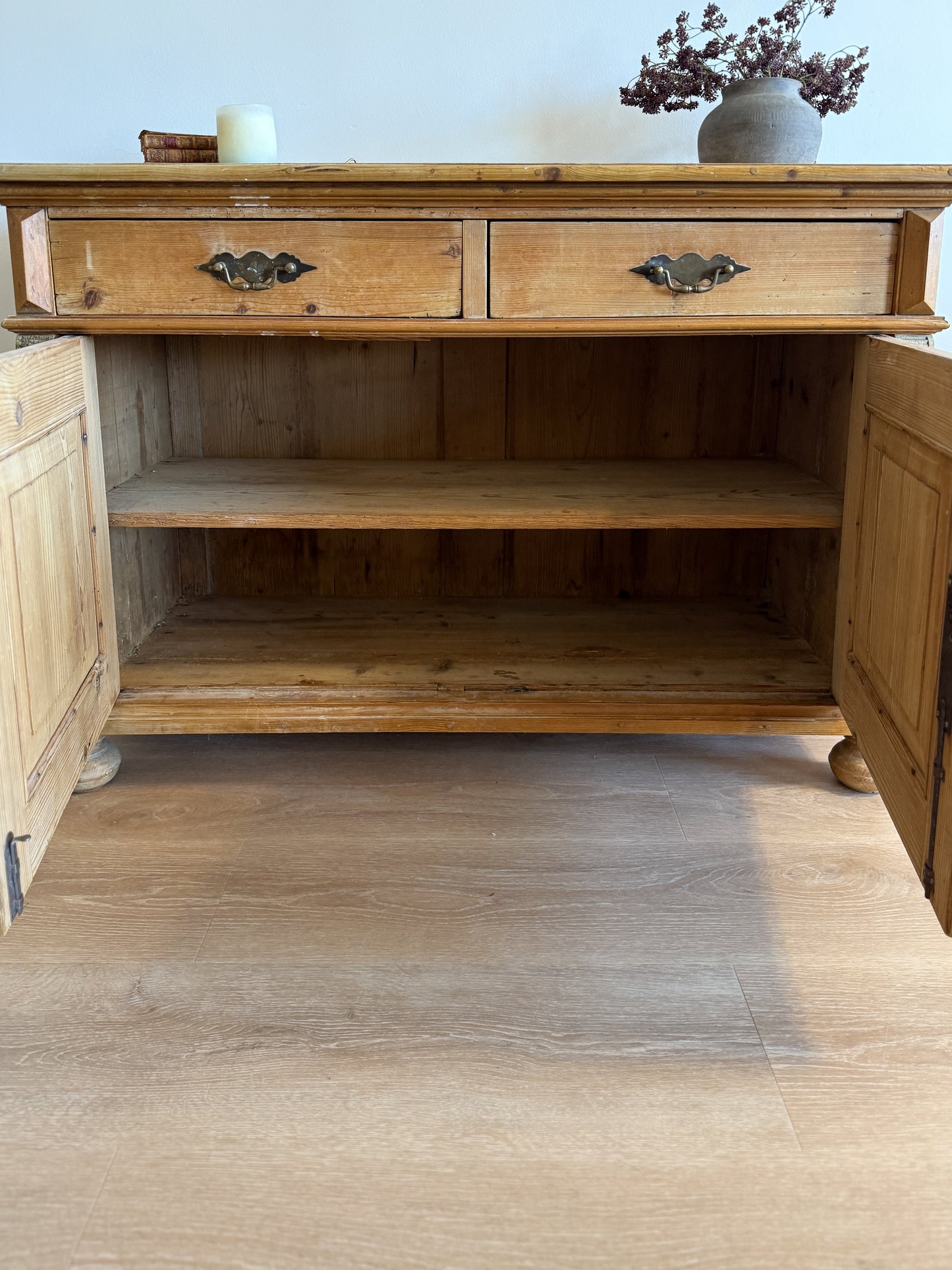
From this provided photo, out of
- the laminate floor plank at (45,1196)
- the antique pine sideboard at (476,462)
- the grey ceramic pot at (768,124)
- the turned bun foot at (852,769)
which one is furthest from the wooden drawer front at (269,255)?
the laminate floor plank at (45,1196)

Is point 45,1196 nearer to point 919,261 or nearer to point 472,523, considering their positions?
point 472,523

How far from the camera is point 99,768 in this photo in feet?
4.68

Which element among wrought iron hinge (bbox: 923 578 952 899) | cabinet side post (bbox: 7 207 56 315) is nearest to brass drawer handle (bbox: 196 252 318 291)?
cabinet side post (bbox: 7 207 56 315)

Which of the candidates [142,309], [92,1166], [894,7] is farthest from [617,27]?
[92,1166]

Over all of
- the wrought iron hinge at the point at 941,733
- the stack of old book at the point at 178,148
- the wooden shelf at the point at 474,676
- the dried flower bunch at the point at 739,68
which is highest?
the dried flower bunch at the point at 739,68

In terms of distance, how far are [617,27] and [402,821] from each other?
1213 mm

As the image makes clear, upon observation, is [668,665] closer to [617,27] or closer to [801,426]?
[801,426]

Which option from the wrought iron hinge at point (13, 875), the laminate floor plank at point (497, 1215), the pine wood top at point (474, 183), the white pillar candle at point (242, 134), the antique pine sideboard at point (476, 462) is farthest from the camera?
the white pillar candle at point (242, 134)

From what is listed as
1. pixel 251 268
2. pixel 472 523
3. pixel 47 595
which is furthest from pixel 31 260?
pixel 472 523

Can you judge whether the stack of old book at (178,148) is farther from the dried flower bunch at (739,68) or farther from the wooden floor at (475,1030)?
the wooden floor at (475,1030)

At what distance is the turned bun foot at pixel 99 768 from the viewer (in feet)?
4.66

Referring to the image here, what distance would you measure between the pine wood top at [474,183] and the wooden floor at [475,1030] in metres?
0.74

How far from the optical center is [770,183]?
3.97 feet

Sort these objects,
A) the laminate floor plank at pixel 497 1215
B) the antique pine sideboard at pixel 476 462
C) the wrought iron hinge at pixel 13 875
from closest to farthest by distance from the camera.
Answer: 1. the laminate floor plank at pixel 497 1215
2. the wrought iron hinge at pixel 13 875
3. the antique pine sideboard at pixel 476 462
